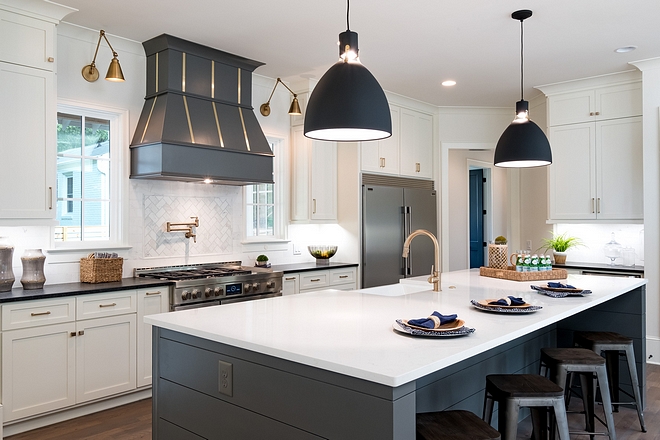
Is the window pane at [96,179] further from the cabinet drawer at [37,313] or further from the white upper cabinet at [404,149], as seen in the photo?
the white upper cabinet at [404,149]

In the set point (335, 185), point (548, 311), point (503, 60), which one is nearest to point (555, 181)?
point (503, 60)

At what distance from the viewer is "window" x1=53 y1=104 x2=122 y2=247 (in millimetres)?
3896

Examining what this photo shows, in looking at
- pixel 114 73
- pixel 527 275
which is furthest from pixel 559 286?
pixel 114 73

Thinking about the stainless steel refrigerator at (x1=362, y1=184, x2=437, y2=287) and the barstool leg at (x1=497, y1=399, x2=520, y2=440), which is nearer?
the barstool leg at (x1=497, y1=399, x2=520, y2=440)

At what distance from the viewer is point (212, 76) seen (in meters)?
4.34

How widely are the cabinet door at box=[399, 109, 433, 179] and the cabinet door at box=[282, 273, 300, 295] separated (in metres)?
2.02

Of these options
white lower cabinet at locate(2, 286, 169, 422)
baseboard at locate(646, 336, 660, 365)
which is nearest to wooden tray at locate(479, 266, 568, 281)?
baseboard at locate(646, 336, 660, 365)

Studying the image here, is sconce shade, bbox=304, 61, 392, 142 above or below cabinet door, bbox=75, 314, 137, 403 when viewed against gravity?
above

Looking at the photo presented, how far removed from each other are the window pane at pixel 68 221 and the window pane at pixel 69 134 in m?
0.40

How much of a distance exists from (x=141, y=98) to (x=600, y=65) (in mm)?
4117

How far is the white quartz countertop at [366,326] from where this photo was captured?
1558mm

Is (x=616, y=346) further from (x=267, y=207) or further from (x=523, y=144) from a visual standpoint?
(x=267, y=207)

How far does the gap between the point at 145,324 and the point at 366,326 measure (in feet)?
7.41

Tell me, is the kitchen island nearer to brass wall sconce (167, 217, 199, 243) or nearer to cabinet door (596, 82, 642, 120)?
brass wall sconce (167, 217, 199, 243)
